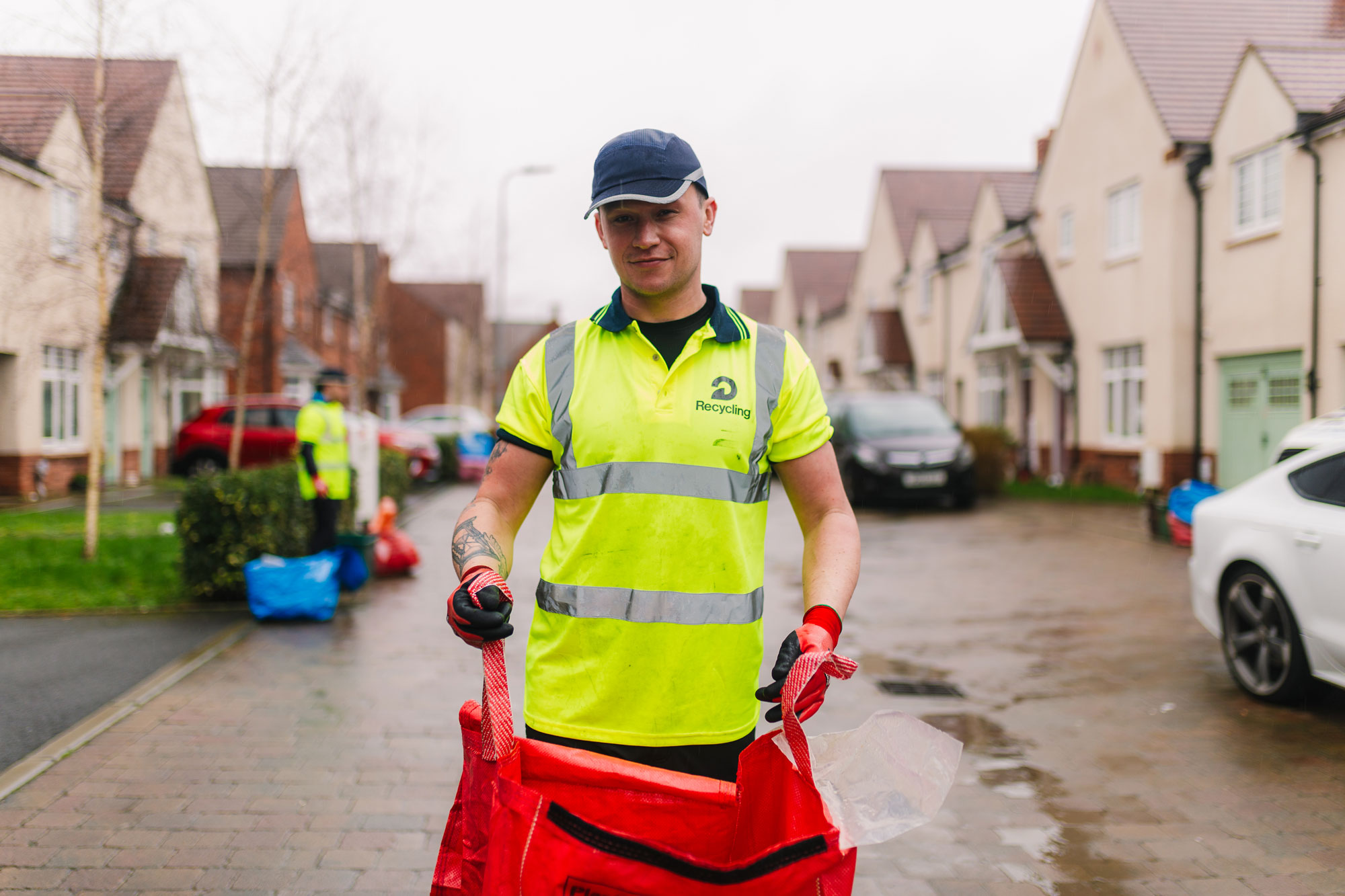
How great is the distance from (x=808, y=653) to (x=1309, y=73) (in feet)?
56.4

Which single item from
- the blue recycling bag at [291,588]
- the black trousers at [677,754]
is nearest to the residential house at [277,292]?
the blue recycling bag at [291,588]

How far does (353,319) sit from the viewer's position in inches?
1786

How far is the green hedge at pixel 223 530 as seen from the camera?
8.38 m

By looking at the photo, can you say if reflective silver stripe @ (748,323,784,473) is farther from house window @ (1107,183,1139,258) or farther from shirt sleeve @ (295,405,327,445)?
house window @ (1107,183,1139,258)

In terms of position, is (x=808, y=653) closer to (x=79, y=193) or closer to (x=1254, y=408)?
(x=79, y=193)

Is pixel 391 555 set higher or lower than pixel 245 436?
lower

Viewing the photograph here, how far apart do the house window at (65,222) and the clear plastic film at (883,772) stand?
1003 cm

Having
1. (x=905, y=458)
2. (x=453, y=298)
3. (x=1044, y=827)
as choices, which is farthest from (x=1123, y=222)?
(x=453, y=298)

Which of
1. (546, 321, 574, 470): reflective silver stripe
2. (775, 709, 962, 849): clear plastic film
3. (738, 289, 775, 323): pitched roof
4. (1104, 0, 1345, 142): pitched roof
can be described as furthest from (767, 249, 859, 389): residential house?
(775, 709, 962, 849): clear plastic film

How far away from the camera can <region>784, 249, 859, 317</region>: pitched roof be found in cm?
5438

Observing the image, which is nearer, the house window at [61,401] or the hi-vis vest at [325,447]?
the hi-vis vest at [325,447]

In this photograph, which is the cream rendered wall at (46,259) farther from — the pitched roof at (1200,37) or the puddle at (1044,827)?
the pitched roof at (1200,37)

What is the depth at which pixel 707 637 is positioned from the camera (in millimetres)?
2217

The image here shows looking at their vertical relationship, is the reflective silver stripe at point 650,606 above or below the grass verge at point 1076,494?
above
